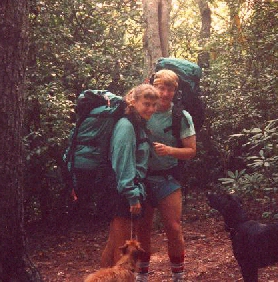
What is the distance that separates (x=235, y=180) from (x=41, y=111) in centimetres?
364

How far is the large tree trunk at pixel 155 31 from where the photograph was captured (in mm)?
9227

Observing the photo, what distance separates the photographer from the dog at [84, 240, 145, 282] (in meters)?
3.97

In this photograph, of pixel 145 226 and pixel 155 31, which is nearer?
pixel 145 226

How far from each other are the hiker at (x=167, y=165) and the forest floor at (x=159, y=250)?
5.47 ft

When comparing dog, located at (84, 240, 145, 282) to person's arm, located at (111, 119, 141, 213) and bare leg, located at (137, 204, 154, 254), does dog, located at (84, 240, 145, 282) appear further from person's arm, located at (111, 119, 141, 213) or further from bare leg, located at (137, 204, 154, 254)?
bare leg, located at (137, 204, 154, 254)

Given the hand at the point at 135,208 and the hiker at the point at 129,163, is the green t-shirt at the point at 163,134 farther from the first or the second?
the hand at the point at 135,208

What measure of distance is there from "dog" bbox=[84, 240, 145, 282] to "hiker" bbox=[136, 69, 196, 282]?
605mm

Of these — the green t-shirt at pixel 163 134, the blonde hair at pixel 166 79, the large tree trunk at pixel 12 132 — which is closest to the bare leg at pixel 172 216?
the green t-shirt at pixel 163 134

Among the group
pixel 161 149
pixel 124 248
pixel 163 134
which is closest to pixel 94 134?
pixel 161 149

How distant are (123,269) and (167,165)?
1.15 meters

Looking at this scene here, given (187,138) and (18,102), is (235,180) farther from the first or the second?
(18,102)

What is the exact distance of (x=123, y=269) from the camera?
4.08 metres

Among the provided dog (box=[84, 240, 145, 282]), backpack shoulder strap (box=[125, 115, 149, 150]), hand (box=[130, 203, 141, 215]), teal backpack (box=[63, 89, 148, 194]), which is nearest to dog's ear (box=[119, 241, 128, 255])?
dog (box=[84, 240, 145, 282])

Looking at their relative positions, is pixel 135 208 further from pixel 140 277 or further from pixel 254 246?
pixel 254 246
